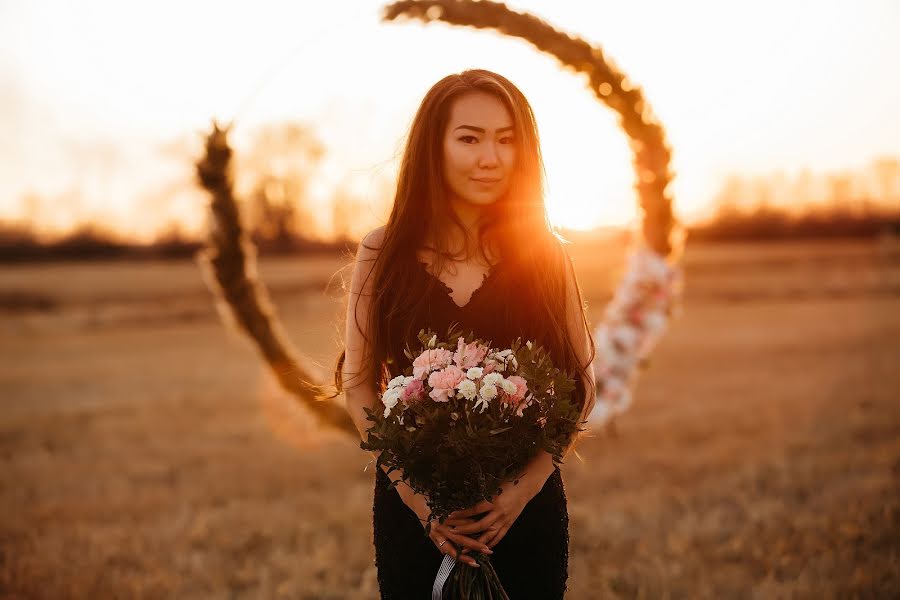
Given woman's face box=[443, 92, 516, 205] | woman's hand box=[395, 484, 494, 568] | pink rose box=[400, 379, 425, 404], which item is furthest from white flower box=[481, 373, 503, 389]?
woman's face box=[443, 92, 516, 205]

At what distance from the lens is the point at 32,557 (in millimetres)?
5727

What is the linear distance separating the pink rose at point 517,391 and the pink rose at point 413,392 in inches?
11.5

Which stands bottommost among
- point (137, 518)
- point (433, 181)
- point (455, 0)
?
point (137, 518)

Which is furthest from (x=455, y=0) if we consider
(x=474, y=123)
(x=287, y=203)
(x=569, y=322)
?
(x=287, y=203)

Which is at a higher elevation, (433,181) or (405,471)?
(433,181)

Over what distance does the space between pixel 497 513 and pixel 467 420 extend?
45 cm

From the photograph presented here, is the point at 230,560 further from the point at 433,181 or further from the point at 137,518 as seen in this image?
the point at 433,181

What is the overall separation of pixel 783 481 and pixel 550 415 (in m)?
5.39

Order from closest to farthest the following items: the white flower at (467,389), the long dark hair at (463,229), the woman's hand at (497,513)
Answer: the white flower at (467,389)
the woman's hand at (497,513)
the long dark hair at (463,229)

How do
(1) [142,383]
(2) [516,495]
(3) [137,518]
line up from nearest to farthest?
(2) [516,495], (3) [137,518], (1) [142,383]

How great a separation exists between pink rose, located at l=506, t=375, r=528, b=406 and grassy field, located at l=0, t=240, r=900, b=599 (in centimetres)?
113

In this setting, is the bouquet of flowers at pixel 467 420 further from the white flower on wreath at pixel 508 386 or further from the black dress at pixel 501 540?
the black dress at pixel 501 540

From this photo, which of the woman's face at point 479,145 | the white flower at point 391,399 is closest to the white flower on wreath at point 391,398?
the white flower at point 391,399

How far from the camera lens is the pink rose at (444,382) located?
101 inches
